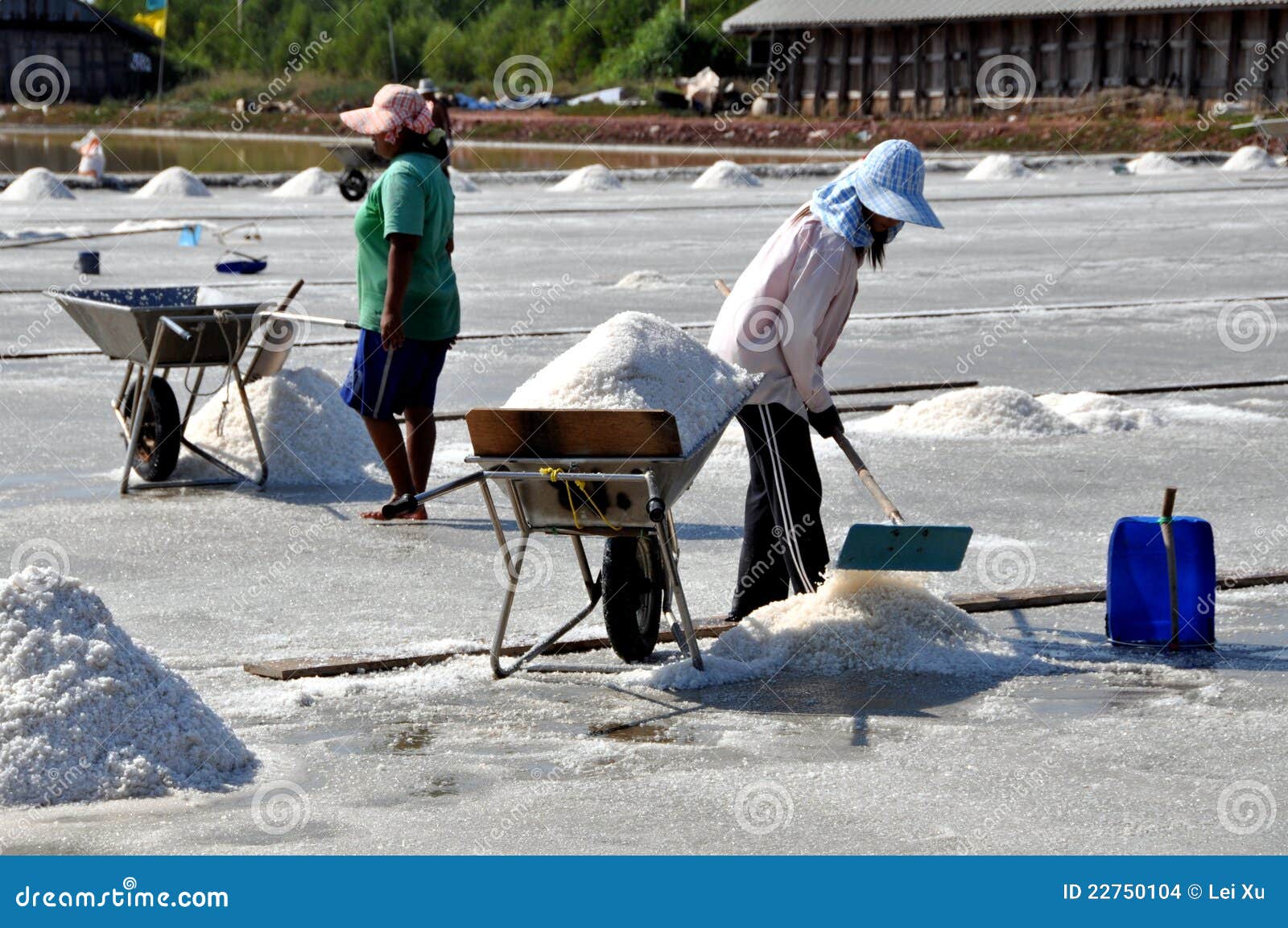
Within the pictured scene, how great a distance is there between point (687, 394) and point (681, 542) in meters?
1.96

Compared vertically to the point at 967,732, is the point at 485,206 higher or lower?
lower

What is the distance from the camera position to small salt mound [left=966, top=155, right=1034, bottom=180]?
106ft

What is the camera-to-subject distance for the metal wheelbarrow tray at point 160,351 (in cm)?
773

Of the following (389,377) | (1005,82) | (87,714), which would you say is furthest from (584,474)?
(1005,82)

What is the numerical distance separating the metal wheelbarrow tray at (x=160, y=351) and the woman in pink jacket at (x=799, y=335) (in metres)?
2.76

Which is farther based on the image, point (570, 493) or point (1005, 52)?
point (1005, 52)

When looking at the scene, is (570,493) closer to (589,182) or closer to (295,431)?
(295,431)

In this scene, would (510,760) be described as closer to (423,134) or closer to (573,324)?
(423,134)

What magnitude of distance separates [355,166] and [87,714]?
32.0 meters

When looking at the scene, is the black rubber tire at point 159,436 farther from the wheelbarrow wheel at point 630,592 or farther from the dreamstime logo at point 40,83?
the dreamstime logo at point 40,83

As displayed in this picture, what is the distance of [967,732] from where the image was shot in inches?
190

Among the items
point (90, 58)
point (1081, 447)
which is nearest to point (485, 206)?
point (1081, 447)

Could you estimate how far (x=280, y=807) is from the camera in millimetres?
4254

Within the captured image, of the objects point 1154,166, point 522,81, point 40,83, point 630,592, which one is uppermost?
point 630,592
